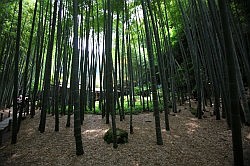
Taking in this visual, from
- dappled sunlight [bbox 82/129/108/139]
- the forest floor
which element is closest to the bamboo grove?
the forest floor

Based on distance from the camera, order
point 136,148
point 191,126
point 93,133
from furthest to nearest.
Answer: point 191,126
point 93,133
point 136,148

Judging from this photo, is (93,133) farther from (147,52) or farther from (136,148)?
(147,52)

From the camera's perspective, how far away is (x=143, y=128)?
5.39 meters

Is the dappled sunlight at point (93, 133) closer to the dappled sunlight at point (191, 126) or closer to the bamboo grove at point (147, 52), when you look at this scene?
the bamboo grove at point (147, 52)

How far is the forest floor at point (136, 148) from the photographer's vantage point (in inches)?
133

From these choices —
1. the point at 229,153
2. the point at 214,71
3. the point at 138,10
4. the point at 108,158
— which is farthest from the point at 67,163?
the point at 138,10

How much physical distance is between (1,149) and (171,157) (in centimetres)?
426

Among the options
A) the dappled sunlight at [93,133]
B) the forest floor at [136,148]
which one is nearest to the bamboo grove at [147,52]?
the forest floor at [136,148]

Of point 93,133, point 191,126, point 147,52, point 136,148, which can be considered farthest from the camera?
point 191,126

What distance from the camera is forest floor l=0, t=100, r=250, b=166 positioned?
11.1 ft

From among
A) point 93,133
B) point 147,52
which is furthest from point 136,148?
point 147,52

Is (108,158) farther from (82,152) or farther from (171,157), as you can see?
(171,157)

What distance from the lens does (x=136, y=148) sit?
3943mm

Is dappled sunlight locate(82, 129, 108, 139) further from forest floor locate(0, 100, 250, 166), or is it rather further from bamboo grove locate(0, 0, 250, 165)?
bamboo grove locate(0, 0, 250, 165)
